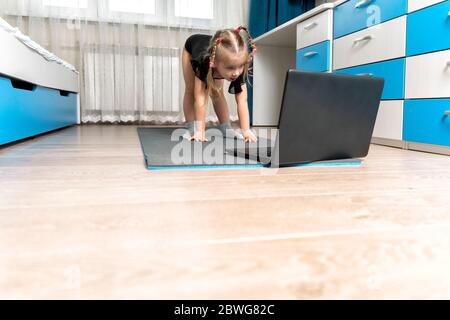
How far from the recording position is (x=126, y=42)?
318 centimetres

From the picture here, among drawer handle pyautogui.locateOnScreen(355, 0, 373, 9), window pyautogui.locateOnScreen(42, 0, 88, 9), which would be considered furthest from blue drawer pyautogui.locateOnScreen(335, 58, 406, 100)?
window pyautogui.locateOnScreen(42, 0, 88, 9)

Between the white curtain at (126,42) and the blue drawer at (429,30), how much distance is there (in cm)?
207

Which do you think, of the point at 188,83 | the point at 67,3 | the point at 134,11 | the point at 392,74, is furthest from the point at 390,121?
the point at 67,3

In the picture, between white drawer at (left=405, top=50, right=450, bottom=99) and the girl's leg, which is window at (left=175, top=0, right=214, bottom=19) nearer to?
the girl's leg

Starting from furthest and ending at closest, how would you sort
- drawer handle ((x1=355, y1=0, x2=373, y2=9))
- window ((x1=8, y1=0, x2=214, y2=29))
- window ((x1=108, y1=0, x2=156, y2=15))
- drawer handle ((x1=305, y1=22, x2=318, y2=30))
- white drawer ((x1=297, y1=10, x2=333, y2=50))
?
window ((x1=108, y1=0, x2=156, y2=15))
window ((x1=8, y1=0, x2=214, y2=29))
drawer handle ((x1=305, y1=22, x2=318, y2=30))
white drawer ((x1=297, y1=10, x2=333, y2=50))
drawer handle ((x1=355, y1=0, x2=373, y2=9))

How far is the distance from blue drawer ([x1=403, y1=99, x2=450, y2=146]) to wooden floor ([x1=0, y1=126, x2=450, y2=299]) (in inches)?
25.0

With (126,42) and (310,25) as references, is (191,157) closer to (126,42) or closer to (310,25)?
(310,25)

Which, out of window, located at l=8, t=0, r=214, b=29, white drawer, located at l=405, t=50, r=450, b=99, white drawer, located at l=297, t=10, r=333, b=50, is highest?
window, located at l=8, t=0, r=214, b=29

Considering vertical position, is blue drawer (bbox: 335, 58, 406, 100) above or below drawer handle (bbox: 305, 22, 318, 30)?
below

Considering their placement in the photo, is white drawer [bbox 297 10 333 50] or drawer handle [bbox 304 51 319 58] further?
drawer handle [bbox 304 51 319 58]

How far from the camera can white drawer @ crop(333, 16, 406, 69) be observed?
5.47ft

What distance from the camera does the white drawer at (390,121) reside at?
1689 millimetres

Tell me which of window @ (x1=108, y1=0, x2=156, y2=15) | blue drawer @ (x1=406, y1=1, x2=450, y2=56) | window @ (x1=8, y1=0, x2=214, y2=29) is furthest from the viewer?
window @ (x1=108, y1=0, x2=156, y2=15)

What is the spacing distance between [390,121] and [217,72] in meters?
0.85
